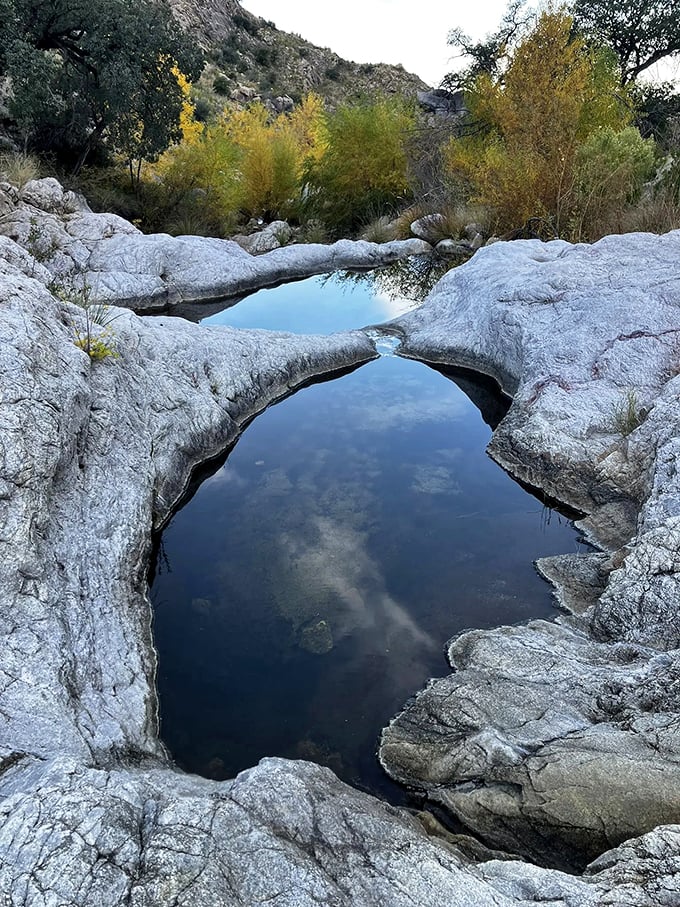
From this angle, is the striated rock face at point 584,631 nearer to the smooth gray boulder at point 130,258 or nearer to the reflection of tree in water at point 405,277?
the reflection of tree in water at point 405,277

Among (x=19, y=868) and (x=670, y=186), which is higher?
(x=670, y=186)

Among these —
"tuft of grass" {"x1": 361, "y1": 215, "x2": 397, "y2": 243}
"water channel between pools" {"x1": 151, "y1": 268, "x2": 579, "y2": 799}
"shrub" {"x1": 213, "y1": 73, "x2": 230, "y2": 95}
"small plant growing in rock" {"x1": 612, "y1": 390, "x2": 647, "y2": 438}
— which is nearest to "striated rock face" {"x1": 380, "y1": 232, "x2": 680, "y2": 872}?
"small plant growing in rock" {"x1": 612, "y1": 390, "x2": 647, "y2": 438}

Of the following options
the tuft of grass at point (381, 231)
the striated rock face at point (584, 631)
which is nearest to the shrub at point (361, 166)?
the tuft of grass at point (381, 231)

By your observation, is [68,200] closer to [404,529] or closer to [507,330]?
[507,330]

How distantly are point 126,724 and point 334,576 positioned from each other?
191 cm

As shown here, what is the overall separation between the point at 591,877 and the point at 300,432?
520cm

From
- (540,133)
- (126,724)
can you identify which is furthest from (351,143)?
(126,724)

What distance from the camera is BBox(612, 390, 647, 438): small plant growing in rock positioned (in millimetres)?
5668

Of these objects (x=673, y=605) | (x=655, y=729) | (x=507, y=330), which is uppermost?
(x=507, y=330)

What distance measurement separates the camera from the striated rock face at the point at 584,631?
269 cm

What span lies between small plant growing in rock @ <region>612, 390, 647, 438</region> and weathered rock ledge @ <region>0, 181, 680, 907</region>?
1.16 ft

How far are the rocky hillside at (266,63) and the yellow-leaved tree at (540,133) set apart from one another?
36.0 meters

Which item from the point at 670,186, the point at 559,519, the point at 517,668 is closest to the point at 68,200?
the point at 670,186

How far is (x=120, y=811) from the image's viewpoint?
2166 millimetres
